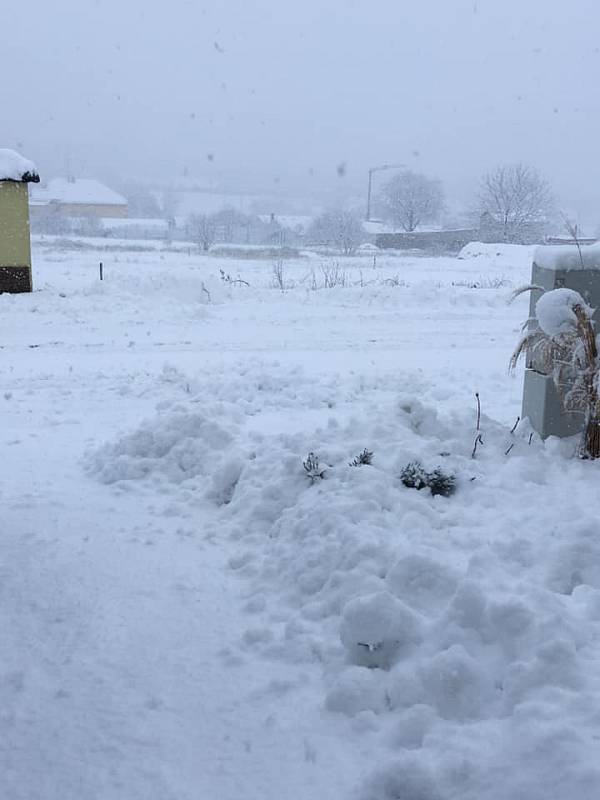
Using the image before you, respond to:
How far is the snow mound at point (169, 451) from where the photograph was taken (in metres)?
5.71

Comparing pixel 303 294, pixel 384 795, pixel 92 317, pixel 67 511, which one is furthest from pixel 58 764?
pixel 303 294

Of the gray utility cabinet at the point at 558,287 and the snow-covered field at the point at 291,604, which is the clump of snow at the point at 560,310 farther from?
the snow-covered field at the point at 291,604

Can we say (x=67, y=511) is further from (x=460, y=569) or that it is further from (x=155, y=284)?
(x=155, y=284)

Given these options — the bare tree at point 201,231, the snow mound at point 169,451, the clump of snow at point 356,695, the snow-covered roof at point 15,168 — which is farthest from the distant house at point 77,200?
the clump of snow at point 356,695

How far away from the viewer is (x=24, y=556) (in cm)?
446

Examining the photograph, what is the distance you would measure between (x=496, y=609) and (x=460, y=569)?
514mm

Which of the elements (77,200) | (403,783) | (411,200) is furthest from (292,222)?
(403,783)

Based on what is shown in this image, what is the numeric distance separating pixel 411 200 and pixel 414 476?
8333cm

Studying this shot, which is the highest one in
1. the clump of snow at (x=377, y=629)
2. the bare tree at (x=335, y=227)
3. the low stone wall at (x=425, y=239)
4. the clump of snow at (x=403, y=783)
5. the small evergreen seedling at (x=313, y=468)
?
the bare tree at (x=335, y=227)

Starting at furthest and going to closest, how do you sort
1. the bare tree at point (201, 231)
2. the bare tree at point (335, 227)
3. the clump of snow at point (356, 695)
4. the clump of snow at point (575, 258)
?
1. the bare tree at point (335, 227)
2. the bare tree at point (201, 231)
3. the clump of snow at point (575, 258)
4. the clump of snow at point (356, 695)

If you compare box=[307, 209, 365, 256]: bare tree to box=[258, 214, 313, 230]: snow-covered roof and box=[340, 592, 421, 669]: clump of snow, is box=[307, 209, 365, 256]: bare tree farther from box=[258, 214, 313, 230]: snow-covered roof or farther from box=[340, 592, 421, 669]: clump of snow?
box=[340, 592, 421, 669]: clump of snow

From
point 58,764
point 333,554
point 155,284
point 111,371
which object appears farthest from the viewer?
point 155,284

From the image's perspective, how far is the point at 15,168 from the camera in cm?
1739

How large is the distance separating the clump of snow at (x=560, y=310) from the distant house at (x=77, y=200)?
87.5m
